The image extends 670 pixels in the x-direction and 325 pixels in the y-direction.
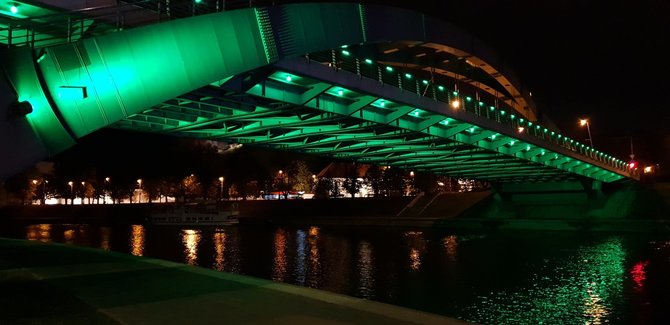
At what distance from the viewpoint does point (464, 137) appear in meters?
32.5

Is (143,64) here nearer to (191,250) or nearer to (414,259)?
(414,259)

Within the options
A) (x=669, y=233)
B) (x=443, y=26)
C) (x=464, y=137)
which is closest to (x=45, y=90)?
(x=443, y=26)

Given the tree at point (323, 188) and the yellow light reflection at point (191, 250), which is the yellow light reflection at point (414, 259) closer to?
the yellow light reflection at point (191, 250)

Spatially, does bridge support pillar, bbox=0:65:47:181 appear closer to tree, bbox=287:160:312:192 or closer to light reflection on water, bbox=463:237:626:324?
light reflection on water, bbox=463:237:626:324

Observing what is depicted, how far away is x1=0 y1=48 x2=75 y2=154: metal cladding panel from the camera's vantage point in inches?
452

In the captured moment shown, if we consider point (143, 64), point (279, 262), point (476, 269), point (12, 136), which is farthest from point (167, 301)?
point (279, 262)

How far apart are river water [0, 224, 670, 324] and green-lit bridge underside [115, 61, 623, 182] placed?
6165 millimetres

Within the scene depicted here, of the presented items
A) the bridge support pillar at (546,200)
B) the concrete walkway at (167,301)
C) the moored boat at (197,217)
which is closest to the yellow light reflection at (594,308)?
the concrete walkway at (167,301)

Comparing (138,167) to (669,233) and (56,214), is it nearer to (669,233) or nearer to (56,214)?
(56,214)

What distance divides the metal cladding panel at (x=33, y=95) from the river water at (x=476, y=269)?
37.0 feet

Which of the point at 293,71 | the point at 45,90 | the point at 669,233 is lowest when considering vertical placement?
the point at 669,233

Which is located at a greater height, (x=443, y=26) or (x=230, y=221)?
(x=443, y=26)

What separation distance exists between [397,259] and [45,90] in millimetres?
22874

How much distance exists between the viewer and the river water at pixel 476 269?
59.5ft
